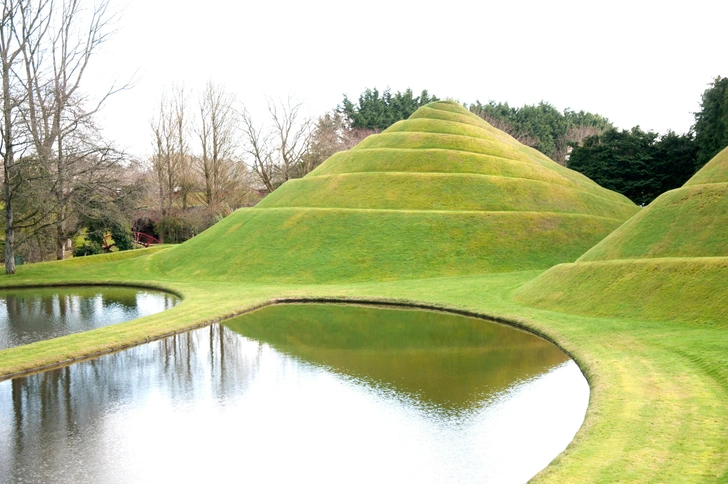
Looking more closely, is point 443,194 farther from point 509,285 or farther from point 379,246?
point 509,285

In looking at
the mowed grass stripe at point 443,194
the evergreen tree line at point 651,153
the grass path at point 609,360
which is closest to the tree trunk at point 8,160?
the grass path at point 609,360

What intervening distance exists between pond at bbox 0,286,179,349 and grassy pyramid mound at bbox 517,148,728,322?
18099 millimetres

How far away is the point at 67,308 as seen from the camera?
1139 inches

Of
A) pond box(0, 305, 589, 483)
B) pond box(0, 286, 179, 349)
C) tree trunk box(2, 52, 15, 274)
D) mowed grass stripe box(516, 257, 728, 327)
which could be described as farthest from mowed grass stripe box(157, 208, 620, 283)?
pond box(0, 305, 589, 483)

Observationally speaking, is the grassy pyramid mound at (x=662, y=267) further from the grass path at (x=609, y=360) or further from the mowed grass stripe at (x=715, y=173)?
the grass path at (x=609, y=360)

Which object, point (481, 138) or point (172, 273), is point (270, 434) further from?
point (481, 138)

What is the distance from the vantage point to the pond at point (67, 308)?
23203 millimetres

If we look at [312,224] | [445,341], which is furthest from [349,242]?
[445,341]

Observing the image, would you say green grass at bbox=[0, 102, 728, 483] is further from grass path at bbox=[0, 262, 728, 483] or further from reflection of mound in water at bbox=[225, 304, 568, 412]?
reflection of mound in water at bbox=[225, 304, 568, 412]

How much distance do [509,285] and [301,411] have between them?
19777 mm

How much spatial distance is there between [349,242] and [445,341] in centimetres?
2018

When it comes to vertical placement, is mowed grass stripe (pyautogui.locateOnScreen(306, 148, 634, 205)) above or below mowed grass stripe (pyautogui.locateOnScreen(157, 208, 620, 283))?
above

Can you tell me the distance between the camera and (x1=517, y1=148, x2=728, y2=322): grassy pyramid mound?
66.8 feet

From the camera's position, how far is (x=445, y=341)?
2009 centimetres
